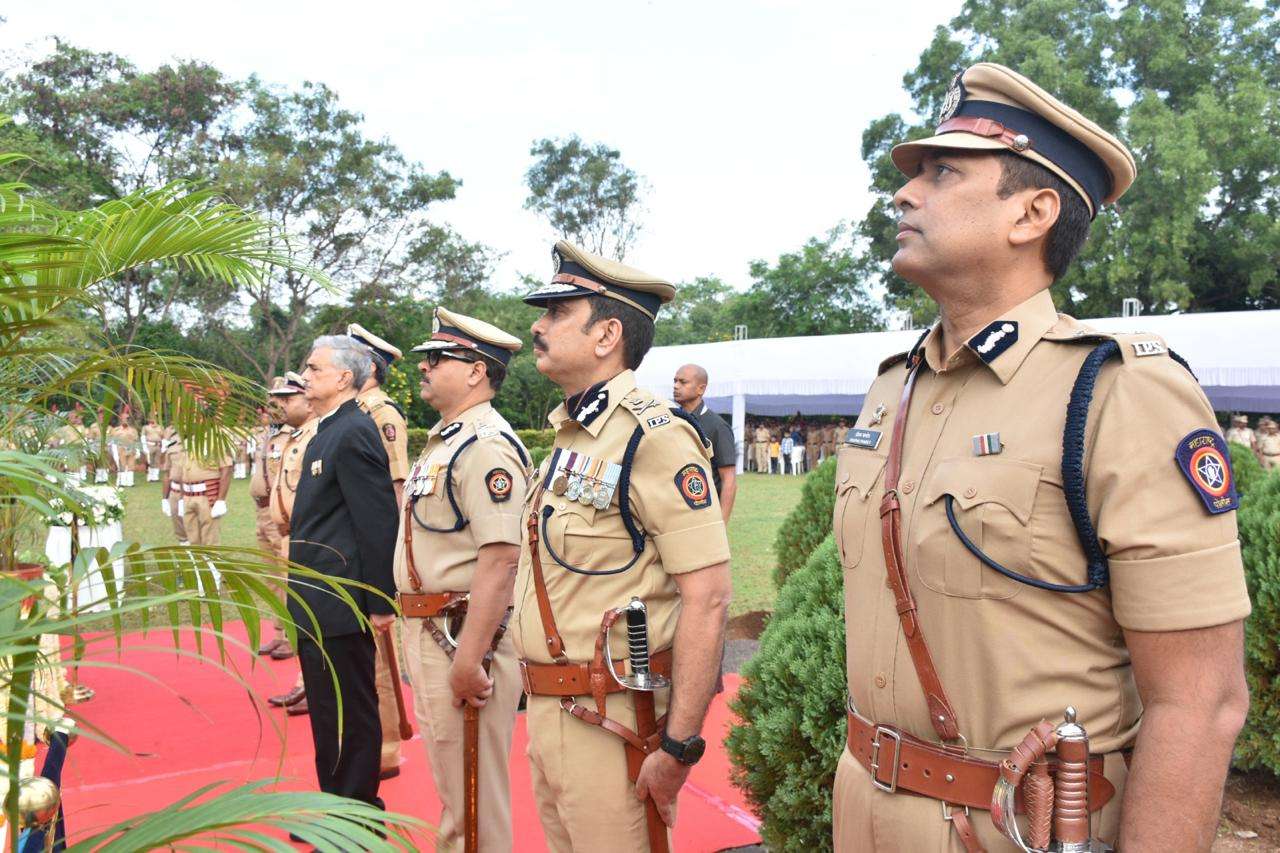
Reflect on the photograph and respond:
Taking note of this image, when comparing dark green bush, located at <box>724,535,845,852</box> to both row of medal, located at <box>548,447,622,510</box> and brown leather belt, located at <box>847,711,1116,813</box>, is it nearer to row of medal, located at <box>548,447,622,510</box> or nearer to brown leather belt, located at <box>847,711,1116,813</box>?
row of medal, located at <box>548,447,622,510</box>

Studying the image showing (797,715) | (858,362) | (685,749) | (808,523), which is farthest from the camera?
(858,362)

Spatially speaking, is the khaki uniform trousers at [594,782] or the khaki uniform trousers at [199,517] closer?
the khaki uniform trousers at [594,782]

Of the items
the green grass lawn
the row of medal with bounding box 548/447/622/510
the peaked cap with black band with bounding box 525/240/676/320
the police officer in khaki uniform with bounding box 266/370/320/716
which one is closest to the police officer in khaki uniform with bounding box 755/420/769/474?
the green grass lawn

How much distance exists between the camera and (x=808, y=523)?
6.54 m

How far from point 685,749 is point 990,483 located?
119cm

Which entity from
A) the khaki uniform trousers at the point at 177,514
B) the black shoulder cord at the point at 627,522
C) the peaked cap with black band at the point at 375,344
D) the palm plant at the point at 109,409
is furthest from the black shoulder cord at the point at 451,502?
the khaki uniform trousers at the point at 177,514

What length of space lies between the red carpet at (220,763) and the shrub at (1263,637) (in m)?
2.03

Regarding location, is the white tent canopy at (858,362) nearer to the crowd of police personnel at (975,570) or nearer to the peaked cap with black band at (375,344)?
the peaked cap with black band at (375,344)

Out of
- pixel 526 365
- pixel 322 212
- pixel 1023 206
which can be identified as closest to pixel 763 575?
pixel 1023 206

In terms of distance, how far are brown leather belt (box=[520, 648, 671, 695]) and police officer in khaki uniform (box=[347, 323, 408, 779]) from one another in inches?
90.4

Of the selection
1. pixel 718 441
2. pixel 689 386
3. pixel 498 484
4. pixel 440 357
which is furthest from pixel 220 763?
pixel 689 386

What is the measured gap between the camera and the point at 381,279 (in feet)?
93.8

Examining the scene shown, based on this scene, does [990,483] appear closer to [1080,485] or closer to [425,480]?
[1080,485]

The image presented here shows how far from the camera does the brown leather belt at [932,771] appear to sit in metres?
1.53
